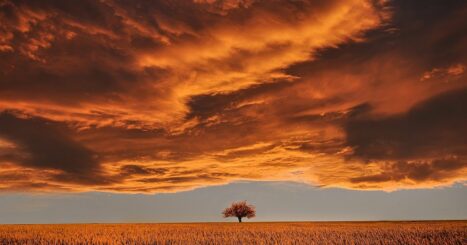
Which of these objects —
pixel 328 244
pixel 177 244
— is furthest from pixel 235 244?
pixel 328 244

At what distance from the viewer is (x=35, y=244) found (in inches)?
837

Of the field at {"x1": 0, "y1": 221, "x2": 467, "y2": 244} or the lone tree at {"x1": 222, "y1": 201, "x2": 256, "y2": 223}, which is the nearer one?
the field at {"x1": 0, "y1": 221, "x2": 467, "y2": 244}

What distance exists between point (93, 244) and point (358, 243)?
39.1ft

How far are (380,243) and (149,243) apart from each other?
1030cm

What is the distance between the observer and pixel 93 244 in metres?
19.8

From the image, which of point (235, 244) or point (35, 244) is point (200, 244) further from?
point (35, 244)

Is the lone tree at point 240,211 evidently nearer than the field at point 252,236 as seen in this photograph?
No

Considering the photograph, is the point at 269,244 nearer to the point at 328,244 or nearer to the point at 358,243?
the point at 328,244

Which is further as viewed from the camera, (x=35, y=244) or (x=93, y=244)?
(x=35, y=244)

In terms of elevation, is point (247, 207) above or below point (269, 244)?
above

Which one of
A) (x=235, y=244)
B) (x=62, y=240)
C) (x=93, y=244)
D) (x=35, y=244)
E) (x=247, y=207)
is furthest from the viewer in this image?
(x=247, y=207)

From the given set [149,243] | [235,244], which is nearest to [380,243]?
[235,244]

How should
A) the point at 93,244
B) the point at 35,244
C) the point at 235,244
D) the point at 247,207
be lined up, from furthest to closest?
the point at 247,207, the point at 35,244, the point at 93,244, the point at 235,244

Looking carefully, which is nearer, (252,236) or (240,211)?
(252,236)
